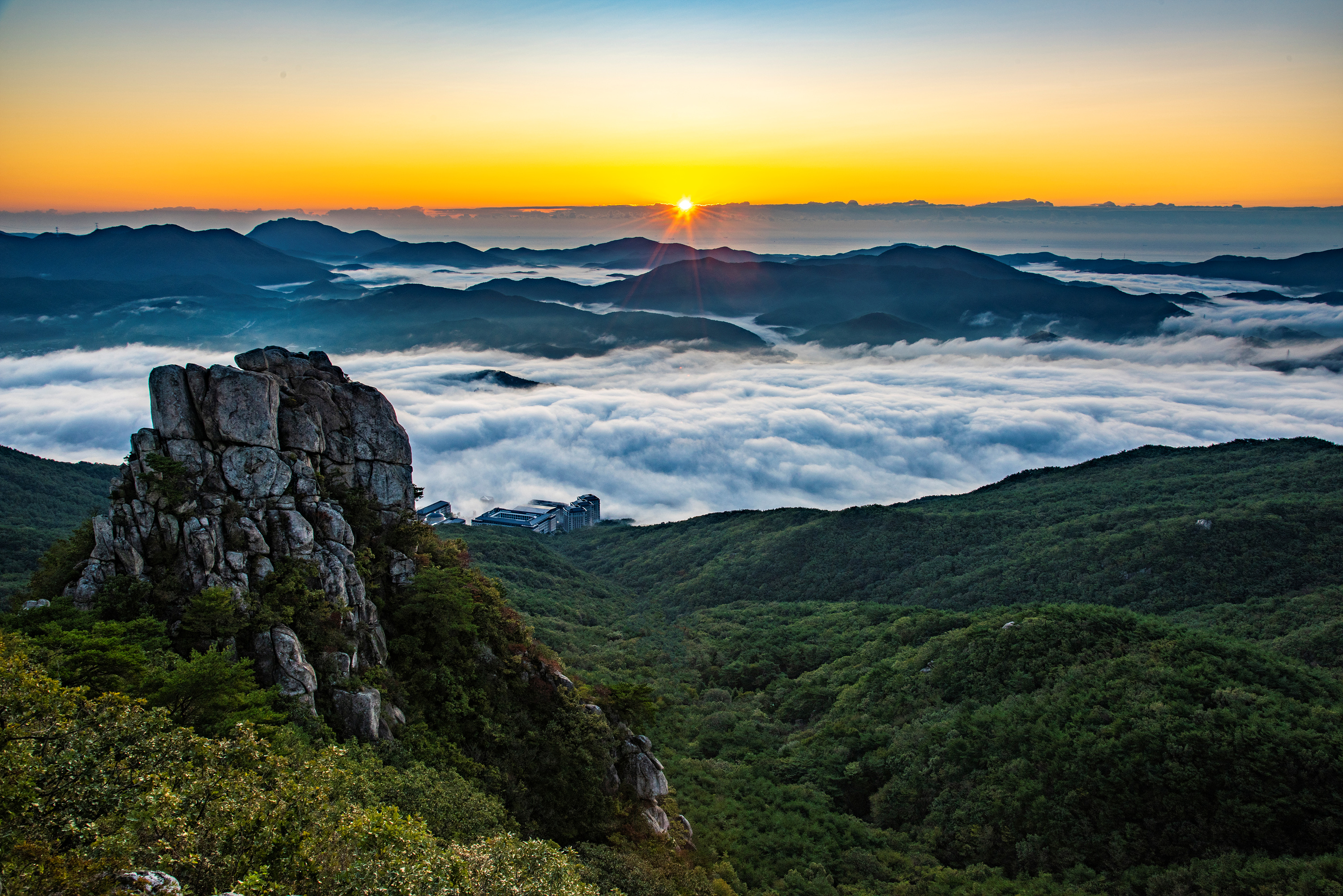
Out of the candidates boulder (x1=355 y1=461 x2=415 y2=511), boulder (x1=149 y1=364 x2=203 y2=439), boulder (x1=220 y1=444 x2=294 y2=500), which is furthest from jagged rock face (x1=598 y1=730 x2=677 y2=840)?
boulder (x1=149 y1=364 x2=203 y2=439)

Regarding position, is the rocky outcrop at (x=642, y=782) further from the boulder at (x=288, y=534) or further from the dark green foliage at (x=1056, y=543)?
the dark green foliage at (x=1056, y=543)

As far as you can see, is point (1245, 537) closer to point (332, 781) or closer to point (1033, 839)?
point (1033, 839)

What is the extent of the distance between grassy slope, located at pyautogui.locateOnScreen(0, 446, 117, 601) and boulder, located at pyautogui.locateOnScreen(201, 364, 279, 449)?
56.1 metres

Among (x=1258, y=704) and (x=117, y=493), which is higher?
(x=117, y=493)

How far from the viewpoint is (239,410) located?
3381cm

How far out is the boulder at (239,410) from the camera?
33344 millimetres

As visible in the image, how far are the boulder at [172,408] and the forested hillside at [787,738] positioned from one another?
19.3 ft

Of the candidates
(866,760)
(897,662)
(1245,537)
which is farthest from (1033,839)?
(1245,537)

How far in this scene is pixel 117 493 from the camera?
1227 inches

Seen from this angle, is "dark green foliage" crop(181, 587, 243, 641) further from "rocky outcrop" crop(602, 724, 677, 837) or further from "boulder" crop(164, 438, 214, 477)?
"rocky outcrop" crop(602, 724, 677, 837)

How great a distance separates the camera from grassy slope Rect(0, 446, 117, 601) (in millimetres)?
80438

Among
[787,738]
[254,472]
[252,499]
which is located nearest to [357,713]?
[252,499]

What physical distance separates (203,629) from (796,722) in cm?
4710

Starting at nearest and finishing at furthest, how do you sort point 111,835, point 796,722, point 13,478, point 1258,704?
point 111,835 < point 1258,704 < point 796,722 < point 13,478
